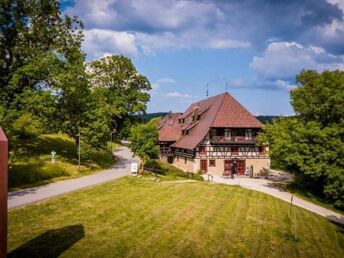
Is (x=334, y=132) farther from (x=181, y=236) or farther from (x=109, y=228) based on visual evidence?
(x=109, y=228)

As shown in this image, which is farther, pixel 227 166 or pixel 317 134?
pixel 227 166

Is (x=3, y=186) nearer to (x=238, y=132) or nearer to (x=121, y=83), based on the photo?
(x=238, y=132)

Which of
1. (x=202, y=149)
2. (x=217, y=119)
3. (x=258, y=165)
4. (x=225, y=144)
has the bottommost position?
(x=258, y=165)

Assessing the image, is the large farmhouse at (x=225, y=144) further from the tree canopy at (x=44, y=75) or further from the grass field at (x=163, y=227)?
the grass field at (x=163, y=227)

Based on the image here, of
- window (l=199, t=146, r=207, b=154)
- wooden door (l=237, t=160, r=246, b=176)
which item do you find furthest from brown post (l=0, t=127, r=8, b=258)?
wooden door (l=237, t=160, r=246, b=176)

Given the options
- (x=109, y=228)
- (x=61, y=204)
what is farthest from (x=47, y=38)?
(x=109, y=228)

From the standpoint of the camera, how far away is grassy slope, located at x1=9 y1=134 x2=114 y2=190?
22.8m

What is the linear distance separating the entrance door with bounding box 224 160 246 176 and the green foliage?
739cm

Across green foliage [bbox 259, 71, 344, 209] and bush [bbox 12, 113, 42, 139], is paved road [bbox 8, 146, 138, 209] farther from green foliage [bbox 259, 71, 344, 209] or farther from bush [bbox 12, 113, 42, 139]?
green foliage [bbox 259, 71, 344, 209]

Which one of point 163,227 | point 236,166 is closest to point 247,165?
point 236,166

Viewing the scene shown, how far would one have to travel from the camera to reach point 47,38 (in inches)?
1315

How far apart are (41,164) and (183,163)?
877 inches

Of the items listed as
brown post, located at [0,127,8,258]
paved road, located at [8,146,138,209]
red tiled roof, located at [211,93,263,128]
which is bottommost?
paved road, located at [8,146,138,209]

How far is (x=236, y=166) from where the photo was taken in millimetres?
42219
